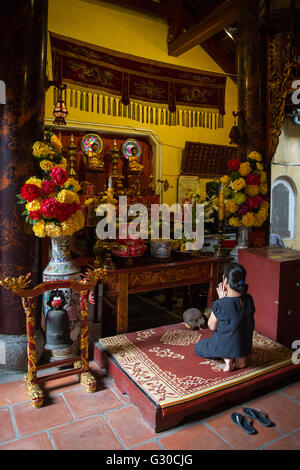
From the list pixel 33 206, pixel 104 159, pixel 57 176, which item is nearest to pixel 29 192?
pixel 33 206

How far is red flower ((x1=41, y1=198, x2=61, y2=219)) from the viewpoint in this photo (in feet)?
7.84

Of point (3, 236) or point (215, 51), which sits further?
point (215, 51)

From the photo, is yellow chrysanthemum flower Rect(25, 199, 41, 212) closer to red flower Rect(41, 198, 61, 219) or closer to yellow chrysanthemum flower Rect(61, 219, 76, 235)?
red flower Rect(41, 198, 61, 219)

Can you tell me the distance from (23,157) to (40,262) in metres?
0.85

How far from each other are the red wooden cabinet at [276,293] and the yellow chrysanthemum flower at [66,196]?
62.9 inches

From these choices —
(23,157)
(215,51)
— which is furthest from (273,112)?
(215,51)

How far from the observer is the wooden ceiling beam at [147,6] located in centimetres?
576

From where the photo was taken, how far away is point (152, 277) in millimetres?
3051

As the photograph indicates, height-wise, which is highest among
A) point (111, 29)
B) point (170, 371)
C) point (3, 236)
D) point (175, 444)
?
point (111, 29)

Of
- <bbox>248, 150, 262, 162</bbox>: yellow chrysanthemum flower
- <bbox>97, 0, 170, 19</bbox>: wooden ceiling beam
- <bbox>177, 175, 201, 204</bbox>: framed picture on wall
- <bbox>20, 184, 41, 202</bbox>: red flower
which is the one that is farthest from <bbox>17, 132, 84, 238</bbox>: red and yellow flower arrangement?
<bbox>97, 0, 170, 19</bbox>: wooden ceiling beam

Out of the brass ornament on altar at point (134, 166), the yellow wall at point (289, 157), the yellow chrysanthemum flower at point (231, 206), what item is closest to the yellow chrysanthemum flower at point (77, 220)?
the yellow chrysanthemum flower at point (231, 206)

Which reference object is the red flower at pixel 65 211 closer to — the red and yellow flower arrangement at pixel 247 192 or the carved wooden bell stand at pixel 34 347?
the carved wooden bell stand at pixel 34 347

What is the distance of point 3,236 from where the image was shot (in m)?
2.60

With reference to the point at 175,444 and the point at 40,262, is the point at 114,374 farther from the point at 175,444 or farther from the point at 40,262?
the point at 40,262
